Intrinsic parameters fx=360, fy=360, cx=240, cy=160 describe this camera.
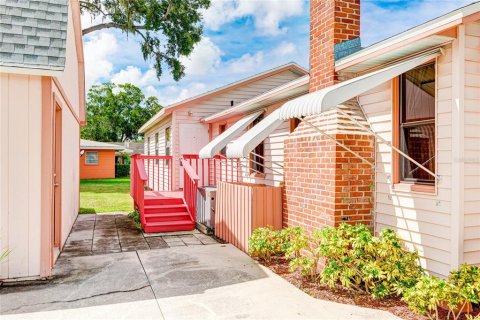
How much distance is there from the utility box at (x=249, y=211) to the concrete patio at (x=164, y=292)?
1.91 ft

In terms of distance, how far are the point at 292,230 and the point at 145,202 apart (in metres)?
4.93

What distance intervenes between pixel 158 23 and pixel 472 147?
60.1ft

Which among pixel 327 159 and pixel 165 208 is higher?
pixel 327 159

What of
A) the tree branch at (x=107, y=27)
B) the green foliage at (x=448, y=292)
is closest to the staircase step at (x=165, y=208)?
the green foliage at (x=448, y=292)

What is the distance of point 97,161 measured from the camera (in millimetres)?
30938

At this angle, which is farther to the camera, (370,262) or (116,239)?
(116,239)

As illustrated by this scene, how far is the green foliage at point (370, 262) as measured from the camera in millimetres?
4254

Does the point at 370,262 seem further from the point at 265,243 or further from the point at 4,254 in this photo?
the point at 4,254

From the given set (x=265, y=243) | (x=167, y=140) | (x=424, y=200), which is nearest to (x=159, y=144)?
(x=167, y=140)

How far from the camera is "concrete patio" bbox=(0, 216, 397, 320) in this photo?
13.2 feet

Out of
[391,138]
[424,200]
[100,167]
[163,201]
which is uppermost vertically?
[391,138]

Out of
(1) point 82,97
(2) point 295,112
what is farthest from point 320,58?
(1) point 82,97

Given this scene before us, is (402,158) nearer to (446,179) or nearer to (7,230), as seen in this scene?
(446,179)

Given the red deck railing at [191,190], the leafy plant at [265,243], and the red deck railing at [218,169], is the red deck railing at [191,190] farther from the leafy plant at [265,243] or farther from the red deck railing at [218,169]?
the leafy plant at [265,243]
